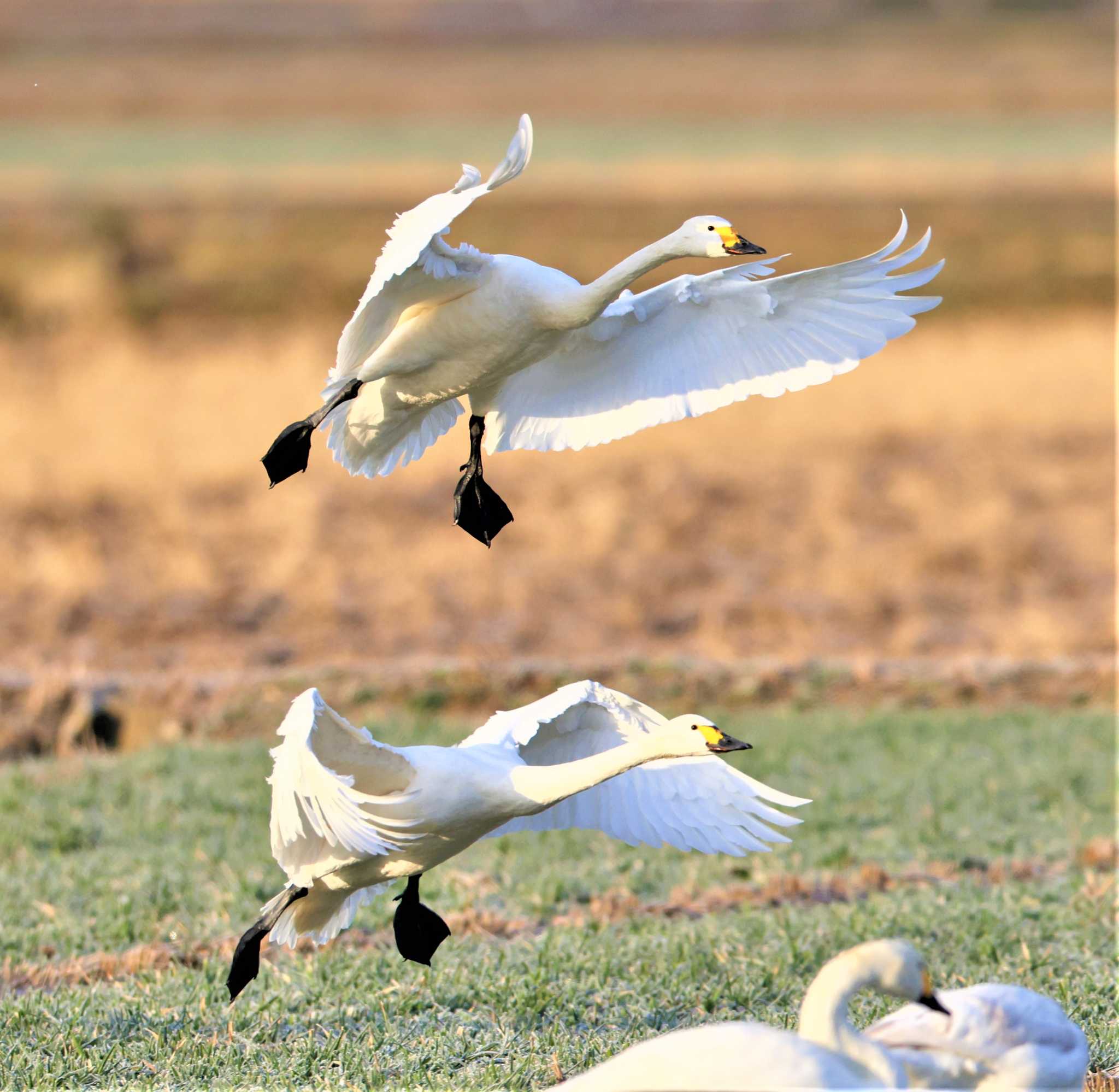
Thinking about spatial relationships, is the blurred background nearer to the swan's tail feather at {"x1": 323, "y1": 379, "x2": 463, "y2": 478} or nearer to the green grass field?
the green grass field

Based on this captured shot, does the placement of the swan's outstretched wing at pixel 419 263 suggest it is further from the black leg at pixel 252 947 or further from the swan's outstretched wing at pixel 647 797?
the black leg at pixel 252 947

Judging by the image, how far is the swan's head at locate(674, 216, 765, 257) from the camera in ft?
13.3

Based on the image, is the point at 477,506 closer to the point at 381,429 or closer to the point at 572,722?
the point at 381,429

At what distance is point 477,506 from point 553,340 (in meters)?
0.57

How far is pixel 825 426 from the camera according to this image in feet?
50.4

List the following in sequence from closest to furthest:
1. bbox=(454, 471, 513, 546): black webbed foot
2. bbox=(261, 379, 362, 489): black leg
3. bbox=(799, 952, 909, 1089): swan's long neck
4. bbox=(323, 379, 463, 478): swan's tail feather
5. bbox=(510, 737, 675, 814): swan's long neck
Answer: bbox=(799, 952, 909, 1089): swan's long neck < bbox=(510, 737, 675, 814): swan's long neck < bbox=(261, 379, 362, 489): black leg < bbox=(323, 379, 463, 478): swan's tail feather < bbox=(454, 471, 513, 546): black webbed foot

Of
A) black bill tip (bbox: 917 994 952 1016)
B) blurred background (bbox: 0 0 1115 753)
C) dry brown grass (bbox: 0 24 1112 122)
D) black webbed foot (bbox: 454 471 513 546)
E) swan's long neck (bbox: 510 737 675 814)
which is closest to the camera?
black bill tip (bbox: 917 994 952 1016)

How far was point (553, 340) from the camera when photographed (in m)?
4.34

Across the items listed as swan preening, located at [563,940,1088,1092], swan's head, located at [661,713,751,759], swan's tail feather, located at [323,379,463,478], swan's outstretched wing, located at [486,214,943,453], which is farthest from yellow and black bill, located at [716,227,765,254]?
swan preening, located at [563,940,1088,1092]

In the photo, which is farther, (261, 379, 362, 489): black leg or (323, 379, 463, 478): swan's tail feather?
(323, 379, 463, 478): swan's tail feather

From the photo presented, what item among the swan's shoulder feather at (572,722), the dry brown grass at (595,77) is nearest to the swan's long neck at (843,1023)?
the swan's shoulder feather at (572,722)

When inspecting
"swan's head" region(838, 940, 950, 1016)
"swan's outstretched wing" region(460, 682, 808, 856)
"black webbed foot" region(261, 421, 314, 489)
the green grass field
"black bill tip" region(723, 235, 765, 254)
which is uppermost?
"black bill tip" region(723, 235, 765, 254)

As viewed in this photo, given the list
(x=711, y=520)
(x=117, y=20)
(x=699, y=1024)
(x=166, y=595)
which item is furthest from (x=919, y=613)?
(x=117, y=20)

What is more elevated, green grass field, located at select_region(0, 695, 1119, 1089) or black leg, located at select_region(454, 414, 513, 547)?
black leg, located at select_region(454, 414, 513, 547)
